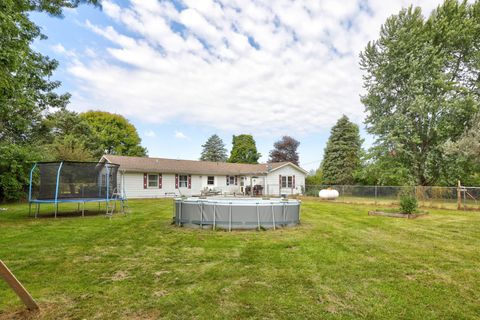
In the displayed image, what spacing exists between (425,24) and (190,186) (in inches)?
843

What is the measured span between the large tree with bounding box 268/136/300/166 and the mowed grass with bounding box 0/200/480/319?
3428 centimetres

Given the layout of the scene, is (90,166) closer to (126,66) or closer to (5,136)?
(126,66)

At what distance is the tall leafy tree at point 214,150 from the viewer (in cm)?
4744

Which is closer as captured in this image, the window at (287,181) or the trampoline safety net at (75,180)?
the trampoline safety net at (75,180)

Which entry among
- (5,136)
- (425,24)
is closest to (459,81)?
(425,24)

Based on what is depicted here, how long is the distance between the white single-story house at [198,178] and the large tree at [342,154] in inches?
154

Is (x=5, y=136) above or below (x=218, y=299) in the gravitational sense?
above

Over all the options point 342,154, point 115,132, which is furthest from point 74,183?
point 115,132

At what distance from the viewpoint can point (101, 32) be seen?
11312mm

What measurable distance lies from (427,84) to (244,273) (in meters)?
20.7

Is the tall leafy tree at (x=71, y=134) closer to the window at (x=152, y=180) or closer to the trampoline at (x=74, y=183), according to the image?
the window at (x=152, y=180)

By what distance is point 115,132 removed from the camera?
37.8 meters

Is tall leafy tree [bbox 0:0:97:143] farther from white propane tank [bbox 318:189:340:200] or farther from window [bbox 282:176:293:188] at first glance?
window [bbox 282:176:293:188]

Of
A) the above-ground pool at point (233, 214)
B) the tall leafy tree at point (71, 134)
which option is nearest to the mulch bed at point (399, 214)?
the above-ground pool at point (233, 214)
